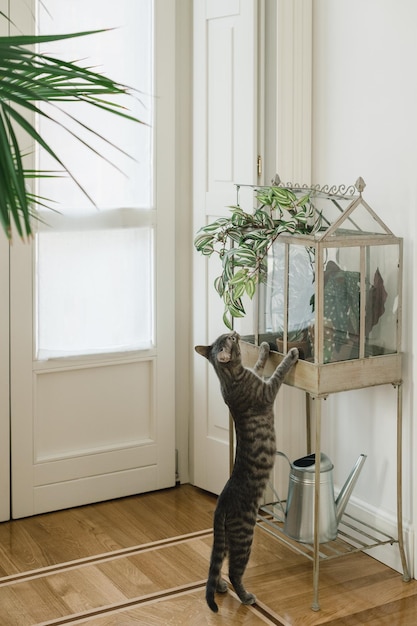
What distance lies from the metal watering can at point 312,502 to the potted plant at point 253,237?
56cm

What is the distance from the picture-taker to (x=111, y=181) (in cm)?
356

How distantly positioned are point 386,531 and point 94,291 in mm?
1435

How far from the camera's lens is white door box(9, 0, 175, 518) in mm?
3461

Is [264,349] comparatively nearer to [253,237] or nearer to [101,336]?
[253,237]

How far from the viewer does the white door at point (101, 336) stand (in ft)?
11.4

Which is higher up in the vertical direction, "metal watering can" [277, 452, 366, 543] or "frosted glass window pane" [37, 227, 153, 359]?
"frosted glass window pane" [37, 227, 153, 359]

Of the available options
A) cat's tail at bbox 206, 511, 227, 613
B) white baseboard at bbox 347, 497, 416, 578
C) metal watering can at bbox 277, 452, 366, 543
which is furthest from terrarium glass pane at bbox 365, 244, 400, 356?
cat's tail at bbox 206, 511, 227, 613

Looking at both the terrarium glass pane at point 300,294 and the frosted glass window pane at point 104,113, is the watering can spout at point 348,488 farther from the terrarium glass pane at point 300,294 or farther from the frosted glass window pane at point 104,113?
the frosted glass window pane at point 104,113

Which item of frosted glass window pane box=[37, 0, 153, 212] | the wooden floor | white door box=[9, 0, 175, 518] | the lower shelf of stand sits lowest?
the wooden floor

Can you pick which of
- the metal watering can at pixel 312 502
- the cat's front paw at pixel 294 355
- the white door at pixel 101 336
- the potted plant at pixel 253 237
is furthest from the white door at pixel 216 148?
the cat's front paw at pixel 294 355

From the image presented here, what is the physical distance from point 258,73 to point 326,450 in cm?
144

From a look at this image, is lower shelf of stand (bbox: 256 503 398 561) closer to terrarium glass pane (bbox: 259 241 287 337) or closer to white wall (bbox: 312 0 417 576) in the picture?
white wall (bbox: 312 0 417 576)

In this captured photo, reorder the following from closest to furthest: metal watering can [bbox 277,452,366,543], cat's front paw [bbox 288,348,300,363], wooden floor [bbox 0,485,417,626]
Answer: wooden floor [bbox 0,485,417,626]
cat's front paw [bbox 288,348,300,363]
metal watering can [bbox 277,452,366,543]

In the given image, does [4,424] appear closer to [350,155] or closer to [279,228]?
[279,228]
